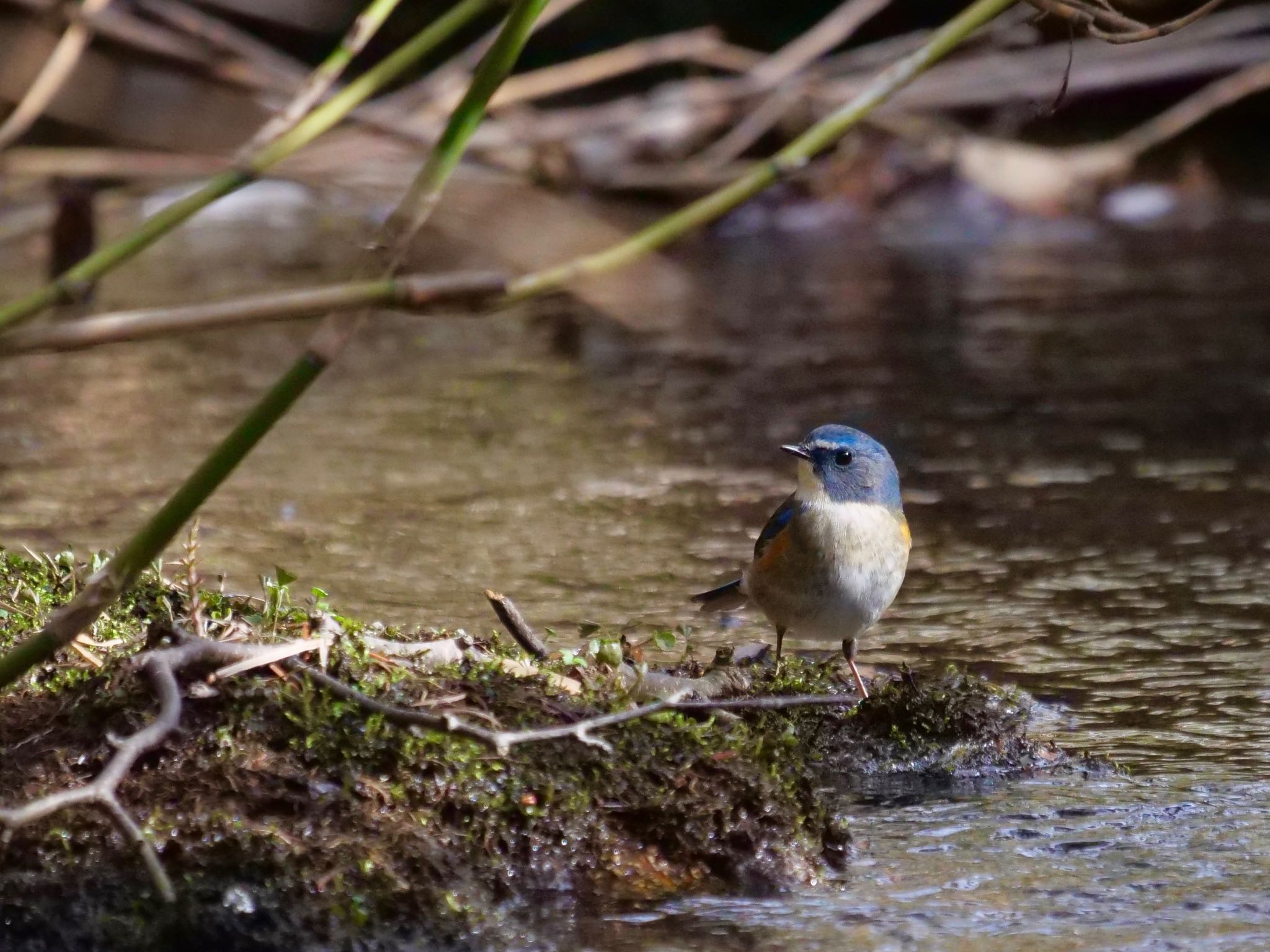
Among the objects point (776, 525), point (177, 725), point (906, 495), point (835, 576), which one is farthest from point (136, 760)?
point (906, 495)

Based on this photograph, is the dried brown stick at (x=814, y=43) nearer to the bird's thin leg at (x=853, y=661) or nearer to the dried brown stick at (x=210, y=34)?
the bird's thin leg at (x=853, y=661)

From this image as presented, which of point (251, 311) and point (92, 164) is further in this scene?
point (92, 164)

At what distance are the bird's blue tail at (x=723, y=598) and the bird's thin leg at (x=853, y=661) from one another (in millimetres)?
384

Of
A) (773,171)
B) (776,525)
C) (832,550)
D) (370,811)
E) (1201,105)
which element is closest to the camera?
(773,171)

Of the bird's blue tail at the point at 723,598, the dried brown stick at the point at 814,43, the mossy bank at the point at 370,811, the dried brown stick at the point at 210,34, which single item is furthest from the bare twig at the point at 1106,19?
the dried brown stick at the point at 814,43

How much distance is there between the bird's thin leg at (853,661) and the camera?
4418mm


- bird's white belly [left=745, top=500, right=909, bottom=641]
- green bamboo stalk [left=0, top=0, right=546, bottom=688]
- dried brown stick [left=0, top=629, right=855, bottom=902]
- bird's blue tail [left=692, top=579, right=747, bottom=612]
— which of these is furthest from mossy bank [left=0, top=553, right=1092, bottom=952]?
bird's blue tail [left=692, top=579, right=747, bottom=612]

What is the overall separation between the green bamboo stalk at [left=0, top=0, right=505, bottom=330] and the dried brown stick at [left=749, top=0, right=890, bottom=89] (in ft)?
18.8

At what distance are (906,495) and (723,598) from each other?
69.5 inches

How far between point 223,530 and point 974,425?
342cm

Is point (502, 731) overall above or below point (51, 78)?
below

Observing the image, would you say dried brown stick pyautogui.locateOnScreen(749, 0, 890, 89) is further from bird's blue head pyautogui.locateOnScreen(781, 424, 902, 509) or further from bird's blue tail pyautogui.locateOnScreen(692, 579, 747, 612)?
bird's blue tail pyautogui.locateOnScreen(692, 579, 747, 612)

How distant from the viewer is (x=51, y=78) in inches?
74.9

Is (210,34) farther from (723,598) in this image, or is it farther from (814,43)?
(814,43)
